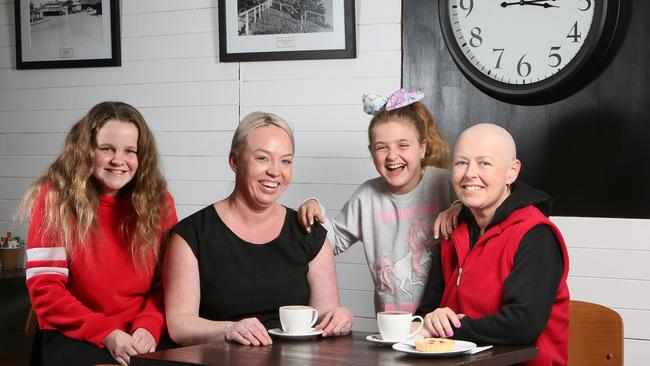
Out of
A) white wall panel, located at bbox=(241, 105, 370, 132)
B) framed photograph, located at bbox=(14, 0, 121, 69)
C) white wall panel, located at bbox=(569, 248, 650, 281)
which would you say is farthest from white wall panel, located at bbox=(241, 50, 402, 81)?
white wall panel, located at bbox=(569, 248, 650, 281)

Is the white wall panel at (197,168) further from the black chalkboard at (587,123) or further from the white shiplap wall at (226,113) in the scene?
the black chalkboard at (587,123)

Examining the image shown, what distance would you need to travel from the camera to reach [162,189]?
2736 mm

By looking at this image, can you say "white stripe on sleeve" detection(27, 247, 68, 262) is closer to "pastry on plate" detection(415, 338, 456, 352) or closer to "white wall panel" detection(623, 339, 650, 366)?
"pastry on plate" detection(415, 338, 456, 352)

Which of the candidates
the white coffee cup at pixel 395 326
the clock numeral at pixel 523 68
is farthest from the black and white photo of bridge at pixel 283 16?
the white coffee cup at pixel 395 326

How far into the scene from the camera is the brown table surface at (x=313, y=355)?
1.91 m

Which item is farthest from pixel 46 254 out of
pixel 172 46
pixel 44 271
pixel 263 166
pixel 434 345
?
pixel 172 46

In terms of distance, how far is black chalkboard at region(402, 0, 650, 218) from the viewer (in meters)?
3.12

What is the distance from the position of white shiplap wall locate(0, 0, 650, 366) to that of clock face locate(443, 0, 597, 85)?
0.30 metres

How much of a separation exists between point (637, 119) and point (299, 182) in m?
1.34

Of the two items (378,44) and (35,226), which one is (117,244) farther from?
(378,44)

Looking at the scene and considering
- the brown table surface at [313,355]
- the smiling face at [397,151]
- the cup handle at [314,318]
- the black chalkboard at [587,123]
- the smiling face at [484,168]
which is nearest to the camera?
the brown table surface at [313,355]

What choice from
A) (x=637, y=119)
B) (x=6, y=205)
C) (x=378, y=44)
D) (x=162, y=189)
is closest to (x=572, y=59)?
(x=637, y=119)

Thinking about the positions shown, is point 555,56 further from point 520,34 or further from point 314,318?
point 314,318

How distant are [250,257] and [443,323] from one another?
0.61 meters
